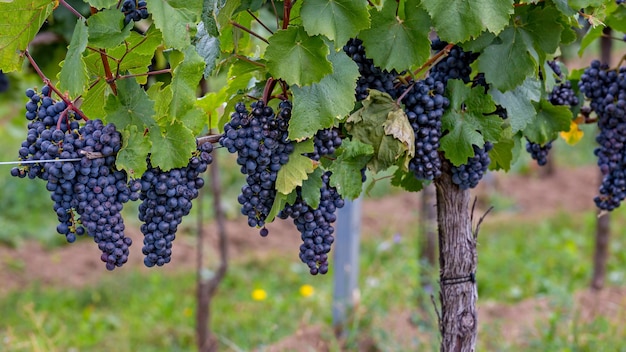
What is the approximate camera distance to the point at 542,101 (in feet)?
6.68

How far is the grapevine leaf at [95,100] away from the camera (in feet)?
5.66

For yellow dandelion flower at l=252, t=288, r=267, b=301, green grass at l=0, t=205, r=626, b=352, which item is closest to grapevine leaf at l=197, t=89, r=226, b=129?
green grass at l=0, t=205, r=626, b=352

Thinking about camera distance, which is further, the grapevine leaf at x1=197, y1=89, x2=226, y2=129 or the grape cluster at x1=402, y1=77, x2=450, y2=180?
the grapevine leaf at x1=197, y1=89, x2=226, y2=129

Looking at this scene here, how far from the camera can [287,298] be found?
18.2ft

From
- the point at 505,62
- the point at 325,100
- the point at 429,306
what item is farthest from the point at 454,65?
the point at 429,306

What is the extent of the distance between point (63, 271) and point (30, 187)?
6.95 feet

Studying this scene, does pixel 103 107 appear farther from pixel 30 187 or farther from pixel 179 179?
pixel 30 187

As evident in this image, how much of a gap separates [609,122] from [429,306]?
7.48 ft

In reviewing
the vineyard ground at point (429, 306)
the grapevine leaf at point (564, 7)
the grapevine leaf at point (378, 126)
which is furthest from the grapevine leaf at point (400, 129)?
the vineyard ground at point (429, 306)

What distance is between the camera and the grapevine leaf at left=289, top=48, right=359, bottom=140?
5.22 ft

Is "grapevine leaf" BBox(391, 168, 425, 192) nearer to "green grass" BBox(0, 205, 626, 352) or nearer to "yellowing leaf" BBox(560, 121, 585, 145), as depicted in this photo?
"yellowing leaf" BBox(560, 121, 585, 145)

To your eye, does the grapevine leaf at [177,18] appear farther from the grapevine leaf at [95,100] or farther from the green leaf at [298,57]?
the grapevine leaf at [95,100]

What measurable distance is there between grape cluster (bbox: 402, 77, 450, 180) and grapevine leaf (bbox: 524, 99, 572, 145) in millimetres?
353

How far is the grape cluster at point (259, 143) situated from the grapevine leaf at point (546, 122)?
765 millimetres
